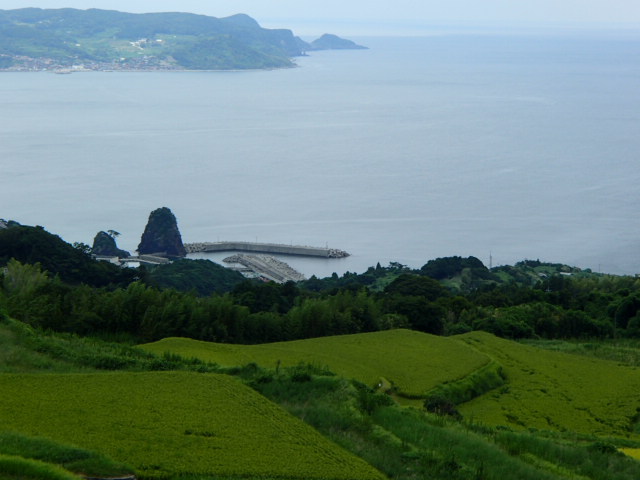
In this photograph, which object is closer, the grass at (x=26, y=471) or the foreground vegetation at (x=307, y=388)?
the grass at (x=26, y=471)

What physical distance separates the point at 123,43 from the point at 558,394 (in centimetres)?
15743

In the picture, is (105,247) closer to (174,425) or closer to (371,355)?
(371,355)

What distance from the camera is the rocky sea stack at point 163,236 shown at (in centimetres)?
4544

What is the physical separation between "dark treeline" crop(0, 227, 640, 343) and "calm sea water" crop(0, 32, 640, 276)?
1439 cm

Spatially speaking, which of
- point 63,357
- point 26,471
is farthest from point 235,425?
point 63,357

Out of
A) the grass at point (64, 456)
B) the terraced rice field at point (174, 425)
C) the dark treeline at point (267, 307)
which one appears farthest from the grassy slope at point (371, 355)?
the grass at point (64, 456)

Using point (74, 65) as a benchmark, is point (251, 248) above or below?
below

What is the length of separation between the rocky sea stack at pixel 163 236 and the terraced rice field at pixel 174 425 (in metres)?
35.0

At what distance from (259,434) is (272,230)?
41882 millimetres

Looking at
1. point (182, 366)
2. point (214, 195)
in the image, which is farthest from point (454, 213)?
point (182, 366)

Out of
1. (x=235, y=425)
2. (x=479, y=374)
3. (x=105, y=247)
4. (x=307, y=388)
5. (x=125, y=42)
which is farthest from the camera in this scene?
(x=125, y=42)

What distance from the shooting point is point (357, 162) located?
6788cm

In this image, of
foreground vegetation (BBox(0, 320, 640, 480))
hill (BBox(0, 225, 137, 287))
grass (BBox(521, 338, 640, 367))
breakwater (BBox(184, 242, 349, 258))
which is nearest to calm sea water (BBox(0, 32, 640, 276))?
breakwater (BBox(184, 242, 349, 258))

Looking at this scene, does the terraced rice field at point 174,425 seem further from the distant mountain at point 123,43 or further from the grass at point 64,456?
the distant mountain at point 123,43
